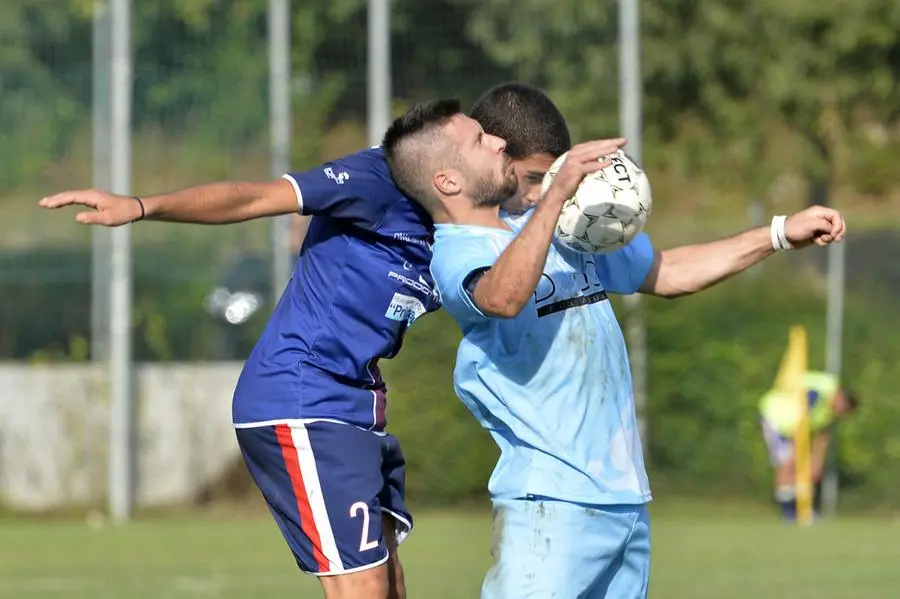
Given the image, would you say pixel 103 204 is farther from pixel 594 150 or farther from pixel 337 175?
pixel 594 150

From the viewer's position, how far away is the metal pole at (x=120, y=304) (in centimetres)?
1451

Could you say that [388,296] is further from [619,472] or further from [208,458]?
[208,458]

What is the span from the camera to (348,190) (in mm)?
5770

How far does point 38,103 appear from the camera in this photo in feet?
48.2

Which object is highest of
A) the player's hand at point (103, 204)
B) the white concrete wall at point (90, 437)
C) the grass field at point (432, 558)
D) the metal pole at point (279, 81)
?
the metal pole at point (279, 81)

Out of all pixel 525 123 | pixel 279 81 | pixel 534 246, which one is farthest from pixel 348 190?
pixel 279 81

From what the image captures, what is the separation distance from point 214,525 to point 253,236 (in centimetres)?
262

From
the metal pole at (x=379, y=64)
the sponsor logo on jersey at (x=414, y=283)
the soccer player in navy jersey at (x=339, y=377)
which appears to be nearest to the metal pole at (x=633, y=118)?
the metal pole at (x=379, y=64)

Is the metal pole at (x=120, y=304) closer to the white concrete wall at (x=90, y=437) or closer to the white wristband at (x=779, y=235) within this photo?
the white concrete wall at (x=90, y=437)

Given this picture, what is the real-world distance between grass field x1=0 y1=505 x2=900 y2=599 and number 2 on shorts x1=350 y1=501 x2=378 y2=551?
368cm

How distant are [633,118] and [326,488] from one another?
9.87m

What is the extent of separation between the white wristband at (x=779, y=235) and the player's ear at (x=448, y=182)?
100 cm

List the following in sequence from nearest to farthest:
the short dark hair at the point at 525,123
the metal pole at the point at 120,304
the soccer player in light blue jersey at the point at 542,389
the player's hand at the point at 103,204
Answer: the soccer player in light blue jersey at the point at 542,389
the player's hand at the point at 103,204
the short dark hair at the point at 525,123
the metal pole at the point at 120,304

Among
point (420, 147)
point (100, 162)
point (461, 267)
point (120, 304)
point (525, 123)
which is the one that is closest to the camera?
point (461, 267)
